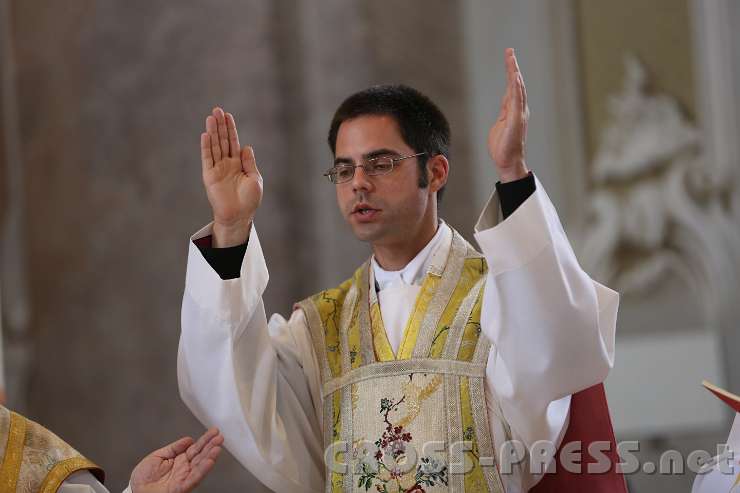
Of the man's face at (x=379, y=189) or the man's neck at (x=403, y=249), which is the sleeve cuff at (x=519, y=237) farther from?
the man's neck at (x=403, y=249)

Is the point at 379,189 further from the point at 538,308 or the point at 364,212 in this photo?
the point at 538,308

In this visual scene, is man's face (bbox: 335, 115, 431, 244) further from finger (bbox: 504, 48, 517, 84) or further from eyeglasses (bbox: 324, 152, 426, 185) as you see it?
finger (bbox: 504, 48, 517, 84)

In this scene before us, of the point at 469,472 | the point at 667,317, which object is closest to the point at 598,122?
the point at 667,317

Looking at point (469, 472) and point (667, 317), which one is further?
point (667, 317)

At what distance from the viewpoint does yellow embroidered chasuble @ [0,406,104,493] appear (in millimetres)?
2996

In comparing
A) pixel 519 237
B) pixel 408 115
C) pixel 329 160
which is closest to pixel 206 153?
pixel 408 115

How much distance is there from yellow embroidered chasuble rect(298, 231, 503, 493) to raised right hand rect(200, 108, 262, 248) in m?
0.48

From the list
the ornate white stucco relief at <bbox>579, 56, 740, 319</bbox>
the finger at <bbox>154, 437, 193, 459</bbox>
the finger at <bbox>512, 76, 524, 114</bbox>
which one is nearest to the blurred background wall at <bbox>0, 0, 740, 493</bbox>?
the ornate white stucco relief at <bbox>579, 56, 740, 319</bbox>

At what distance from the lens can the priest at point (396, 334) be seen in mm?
2779

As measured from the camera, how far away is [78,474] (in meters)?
3.09

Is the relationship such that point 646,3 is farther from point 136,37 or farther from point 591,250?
Result: point 136,37

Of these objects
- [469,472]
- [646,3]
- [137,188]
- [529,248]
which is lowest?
[469,472]

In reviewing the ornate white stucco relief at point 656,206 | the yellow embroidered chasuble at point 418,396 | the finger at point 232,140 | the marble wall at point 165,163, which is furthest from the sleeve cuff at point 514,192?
the ornate white stucco relief at point 656,206

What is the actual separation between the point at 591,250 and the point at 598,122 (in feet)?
2.73
